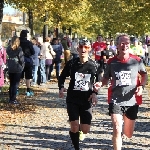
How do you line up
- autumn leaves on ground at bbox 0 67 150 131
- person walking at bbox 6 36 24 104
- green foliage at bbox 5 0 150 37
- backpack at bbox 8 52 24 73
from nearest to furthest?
autumn leaves on ground at bbox 0 67 150 131 → person walking at bbox 6 36 24 104 → backpack at bbox 8 52 24 73 → green foliage at bbox 5 0 150 37

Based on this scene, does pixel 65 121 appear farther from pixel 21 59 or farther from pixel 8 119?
pixel 21 59

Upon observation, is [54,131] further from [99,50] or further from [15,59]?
[99,50]

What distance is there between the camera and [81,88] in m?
6.74

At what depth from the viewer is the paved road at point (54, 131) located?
7508 mm

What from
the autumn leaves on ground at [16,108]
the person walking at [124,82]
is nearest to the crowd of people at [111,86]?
the person walking at [124,82]

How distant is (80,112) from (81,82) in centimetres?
51

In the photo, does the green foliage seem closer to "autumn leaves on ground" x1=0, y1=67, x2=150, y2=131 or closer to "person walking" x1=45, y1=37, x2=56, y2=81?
"person walking" x1=45, y1=37, x2=56, y2=81

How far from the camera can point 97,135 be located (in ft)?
27.7

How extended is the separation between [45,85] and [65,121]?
23.3 feet

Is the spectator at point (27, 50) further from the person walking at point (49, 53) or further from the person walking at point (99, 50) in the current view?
the person walking at point (99, 50)

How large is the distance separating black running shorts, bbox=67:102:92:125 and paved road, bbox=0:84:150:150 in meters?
0.74

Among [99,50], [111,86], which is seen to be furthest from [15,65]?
[99,50]

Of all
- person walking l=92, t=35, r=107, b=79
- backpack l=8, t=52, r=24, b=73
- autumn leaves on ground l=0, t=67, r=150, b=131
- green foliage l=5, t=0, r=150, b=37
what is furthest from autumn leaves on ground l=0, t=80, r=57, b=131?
green foliage l=5, t=0, r=150, b=37

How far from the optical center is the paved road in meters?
7.51
